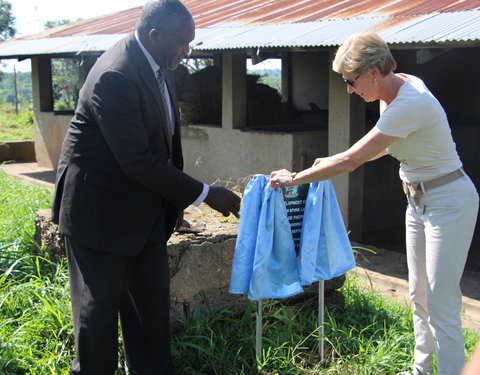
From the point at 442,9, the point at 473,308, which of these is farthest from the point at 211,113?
the point at 473,308

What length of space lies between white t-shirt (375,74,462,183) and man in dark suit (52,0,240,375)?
845 mm

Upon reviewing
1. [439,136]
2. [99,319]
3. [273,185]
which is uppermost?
[439,136]

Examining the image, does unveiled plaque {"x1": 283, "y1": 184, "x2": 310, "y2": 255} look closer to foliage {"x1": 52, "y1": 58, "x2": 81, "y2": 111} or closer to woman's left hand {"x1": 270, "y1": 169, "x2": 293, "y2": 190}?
woman's left hand {"x1": 270, "y1": 169, "x2": 293, "y2": 190}

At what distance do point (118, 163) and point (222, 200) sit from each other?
0.55m

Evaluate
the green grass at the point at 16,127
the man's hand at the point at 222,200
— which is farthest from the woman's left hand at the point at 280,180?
the green grass at the point at 16,127

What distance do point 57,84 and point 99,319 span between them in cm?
2937

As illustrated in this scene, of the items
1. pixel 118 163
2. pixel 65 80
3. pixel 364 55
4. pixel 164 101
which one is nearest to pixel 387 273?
pixel 364 55

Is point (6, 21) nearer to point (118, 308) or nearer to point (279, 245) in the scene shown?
point (279, 245)

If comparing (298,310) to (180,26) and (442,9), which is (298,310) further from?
(442,9)

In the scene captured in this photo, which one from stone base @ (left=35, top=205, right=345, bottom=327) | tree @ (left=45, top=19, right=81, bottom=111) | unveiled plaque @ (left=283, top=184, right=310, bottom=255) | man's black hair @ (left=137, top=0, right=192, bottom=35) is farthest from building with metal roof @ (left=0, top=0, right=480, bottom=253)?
tree @ (left=45, top=19, right=81, bottom=111)

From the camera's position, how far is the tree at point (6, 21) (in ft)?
101

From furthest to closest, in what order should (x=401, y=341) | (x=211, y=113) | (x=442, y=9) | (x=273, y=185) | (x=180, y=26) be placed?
(x=211, y=113) < (x=442, y=9) < (x=401, y=341) < (x=273, y=185) < (x=180, y=26)

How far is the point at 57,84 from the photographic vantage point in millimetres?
30984

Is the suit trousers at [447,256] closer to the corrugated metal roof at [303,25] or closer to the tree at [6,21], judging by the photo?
the corrugated metal roof at [303,25]
